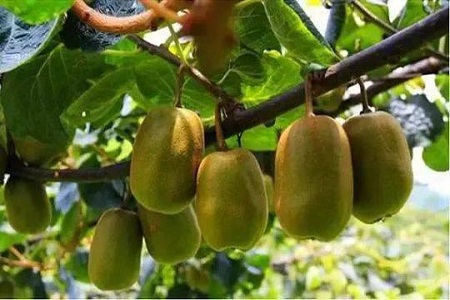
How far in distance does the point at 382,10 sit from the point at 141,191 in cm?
56

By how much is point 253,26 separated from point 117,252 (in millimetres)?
246

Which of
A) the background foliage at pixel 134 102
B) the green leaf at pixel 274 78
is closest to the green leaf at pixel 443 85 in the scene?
the background foliage at pixel 134 102

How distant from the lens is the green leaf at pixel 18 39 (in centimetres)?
50

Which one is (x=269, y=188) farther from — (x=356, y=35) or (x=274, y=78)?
(x=356, y=35)

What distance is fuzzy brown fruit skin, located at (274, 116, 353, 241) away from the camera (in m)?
0.49

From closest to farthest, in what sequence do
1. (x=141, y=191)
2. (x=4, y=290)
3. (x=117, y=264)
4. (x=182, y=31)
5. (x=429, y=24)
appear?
(x=182, y=31), (x=429, y=24), (x=141, y=191), (x=117, y=264), (x=4, y=290)

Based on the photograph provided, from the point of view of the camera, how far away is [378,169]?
0.52m

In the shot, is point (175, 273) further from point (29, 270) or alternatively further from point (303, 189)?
point (303, 189)

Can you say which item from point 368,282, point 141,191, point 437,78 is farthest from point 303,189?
point 368,282

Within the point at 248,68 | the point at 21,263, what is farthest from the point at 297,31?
the point at 21,263

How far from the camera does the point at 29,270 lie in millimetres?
1395

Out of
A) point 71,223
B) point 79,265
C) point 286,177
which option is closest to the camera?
point 286,177

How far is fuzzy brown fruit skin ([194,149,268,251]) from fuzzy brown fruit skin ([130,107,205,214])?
0.01 m

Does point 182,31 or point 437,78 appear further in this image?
point 437,78
